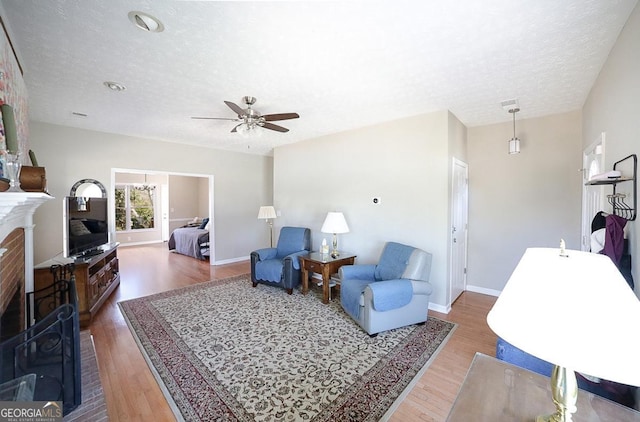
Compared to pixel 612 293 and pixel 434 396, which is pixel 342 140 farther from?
pixel 612 293

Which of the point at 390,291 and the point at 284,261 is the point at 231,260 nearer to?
the point at 284,261

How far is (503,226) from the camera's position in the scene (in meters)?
3.88

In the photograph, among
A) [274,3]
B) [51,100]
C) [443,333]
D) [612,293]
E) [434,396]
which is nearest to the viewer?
[612,293]

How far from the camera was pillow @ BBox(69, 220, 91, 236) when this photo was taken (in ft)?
10.6

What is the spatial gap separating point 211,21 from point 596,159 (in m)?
Answer: 3.65

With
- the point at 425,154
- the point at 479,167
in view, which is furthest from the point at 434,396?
the point at 479,167

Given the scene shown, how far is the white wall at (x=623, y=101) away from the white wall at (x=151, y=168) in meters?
5.87

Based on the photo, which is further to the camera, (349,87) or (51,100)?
(51,100)

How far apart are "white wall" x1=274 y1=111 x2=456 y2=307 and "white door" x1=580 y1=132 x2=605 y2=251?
4.34 feet

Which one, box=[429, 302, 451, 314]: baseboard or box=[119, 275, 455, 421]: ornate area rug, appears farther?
box=[429, 302, 451, 314]: baseboard

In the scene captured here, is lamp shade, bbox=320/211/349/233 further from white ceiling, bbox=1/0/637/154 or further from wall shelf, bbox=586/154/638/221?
wall shelf, bbox=586/154/638/221

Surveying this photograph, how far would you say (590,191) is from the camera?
2982mm

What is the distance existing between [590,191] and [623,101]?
1782 millimetres

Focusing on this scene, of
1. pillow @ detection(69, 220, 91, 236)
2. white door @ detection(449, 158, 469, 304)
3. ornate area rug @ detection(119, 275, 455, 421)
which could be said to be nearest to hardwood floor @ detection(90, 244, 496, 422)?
ornate area rug @ detection(119, 275, 455, 421)
